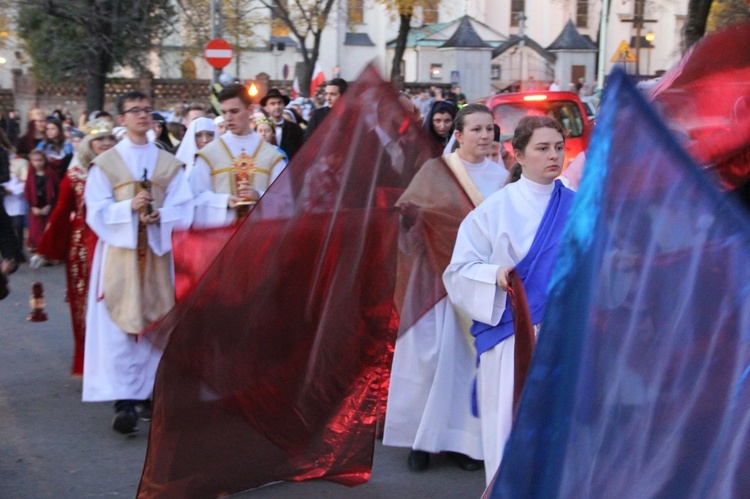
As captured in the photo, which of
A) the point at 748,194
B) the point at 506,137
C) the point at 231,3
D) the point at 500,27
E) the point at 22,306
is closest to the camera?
the point at 748,194

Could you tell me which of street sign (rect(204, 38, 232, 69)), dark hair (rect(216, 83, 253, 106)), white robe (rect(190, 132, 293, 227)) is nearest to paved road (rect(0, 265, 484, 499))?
white robe (rect(190, 132, 293, 227))

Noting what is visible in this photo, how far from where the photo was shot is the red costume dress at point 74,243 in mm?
6723

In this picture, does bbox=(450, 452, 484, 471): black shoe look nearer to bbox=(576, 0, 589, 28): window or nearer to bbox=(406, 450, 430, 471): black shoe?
bbox=(406, 450, 430, 471): black shoe

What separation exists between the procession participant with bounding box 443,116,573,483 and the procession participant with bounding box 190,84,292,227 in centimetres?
232

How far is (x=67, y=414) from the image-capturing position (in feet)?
21.4

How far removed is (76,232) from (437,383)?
2.83 meters

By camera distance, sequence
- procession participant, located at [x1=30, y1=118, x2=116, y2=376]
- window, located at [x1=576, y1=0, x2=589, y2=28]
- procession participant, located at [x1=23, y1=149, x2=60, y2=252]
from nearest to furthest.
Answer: procession participant, located at [x1=30, y1=118, x2=116, y2=376]
procession participant, located at [x1=23, y1=149, x2=60, y2=252]
window, located at [x1=576, y1=0, x2=589, y2=28]

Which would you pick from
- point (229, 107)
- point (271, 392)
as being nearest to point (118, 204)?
point (229, 107)

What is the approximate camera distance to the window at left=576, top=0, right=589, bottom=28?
57.1 meters

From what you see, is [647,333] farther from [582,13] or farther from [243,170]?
[582,13]

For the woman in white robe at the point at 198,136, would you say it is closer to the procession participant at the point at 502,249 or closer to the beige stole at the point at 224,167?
the beige stole at the point at 224,167

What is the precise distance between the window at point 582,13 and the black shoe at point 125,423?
2136 inches

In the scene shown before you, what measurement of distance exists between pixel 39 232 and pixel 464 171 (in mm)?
9269

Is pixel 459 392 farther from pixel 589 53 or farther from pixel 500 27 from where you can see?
pixel 500 27
